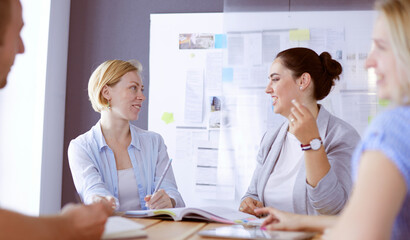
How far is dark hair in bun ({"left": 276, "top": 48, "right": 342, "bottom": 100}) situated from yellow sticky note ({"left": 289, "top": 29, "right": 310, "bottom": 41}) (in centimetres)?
80

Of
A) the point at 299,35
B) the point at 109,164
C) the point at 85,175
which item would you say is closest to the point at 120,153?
the point at 109,164

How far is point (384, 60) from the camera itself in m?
0.79

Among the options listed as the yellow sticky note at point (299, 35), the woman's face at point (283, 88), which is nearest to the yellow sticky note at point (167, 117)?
the yellow sticky note at point (299, 35)

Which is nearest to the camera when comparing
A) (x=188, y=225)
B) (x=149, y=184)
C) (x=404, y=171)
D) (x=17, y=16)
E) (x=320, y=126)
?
(x=404, y=171)

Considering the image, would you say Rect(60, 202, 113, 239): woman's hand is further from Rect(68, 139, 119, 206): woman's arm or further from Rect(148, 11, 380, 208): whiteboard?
Rect(148, 11, 380, 208): whiteboard

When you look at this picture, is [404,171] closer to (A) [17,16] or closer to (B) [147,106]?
(A) [17,16]

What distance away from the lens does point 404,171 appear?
0.67 m

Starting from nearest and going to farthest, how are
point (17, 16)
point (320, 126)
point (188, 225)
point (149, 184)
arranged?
point (17, 16), point (188, 225), point (320, 126), point (149, 184)

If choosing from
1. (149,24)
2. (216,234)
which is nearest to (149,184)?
(216,234)

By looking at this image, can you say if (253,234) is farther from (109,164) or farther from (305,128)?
(109,164)

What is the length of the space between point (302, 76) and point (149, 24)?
152 centimetres

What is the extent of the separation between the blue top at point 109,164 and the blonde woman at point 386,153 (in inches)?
51.8

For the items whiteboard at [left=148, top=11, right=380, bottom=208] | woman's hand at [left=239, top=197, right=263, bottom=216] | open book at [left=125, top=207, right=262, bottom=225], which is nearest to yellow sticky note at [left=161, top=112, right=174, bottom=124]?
whiteboard at [left=148, top=11, right=380, bottom=208]

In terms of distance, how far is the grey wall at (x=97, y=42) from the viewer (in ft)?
10.8
